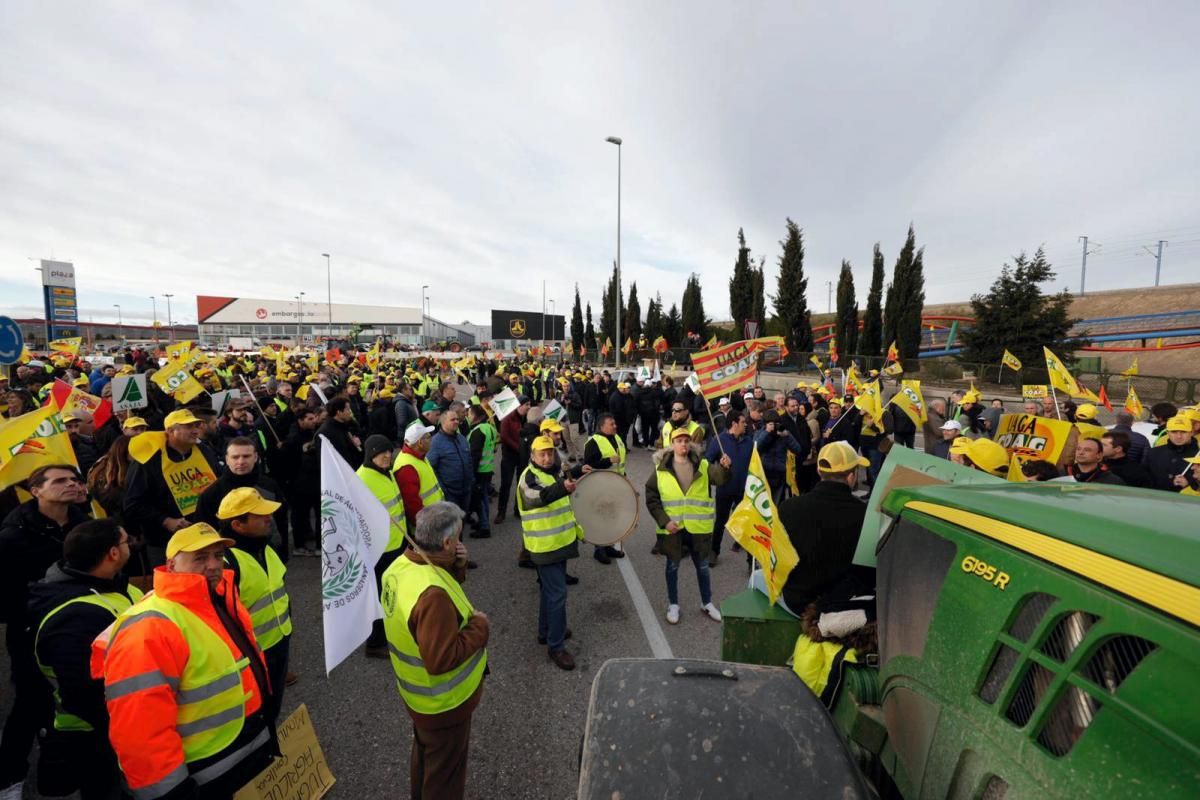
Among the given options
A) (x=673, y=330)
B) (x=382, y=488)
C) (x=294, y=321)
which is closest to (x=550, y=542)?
(x=382, y=488)

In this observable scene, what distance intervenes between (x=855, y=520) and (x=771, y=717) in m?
1.62

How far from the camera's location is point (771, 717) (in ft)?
5.68

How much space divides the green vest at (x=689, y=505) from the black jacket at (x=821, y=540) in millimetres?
1857

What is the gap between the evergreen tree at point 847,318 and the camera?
109 ft

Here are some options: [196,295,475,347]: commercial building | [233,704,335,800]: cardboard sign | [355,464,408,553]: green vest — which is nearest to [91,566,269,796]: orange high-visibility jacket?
[233,704,335,800]: cardboard sign

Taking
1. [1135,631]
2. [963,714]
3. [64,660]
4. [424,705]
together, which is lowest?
[424,705]

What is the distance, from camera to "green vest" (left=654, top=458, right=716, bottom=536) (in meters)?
5.01

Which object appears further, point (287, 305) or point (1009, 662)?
point (287, 305)

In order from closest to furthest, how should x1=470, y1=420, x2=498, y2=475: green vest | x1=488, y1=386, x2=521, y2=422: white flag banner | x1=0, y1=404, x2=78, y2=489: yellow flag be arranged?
x1=0, y1=404, x2=78, y2=489: yellow flag < x1=470, y1=420, x2=498, y2=475: green vest < x1=488, y1=386, x2=521, y2=422: white flag banner

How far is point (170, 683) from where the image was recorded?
2.11 m

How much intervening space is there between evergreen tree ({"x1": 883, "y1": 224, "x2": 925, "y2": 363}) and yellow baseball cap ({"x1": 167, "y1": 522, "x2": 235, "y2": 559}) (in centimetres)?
3390

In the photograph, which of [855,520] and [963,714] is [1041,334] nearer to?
[855,520]

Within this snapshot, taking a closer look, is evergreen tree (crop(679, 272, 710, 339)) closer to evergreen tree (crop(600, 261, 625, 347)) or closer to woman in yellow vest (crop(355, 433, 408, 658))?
evergreen tree (crop(600, 261, 625, 347))

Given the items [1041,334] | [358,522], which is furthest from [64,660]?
[1041,334]
